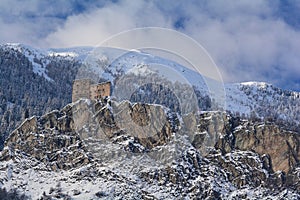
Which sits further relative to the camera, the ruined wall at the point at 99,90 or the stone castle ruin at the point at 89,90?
the stone castle ruin at the point at 89,90

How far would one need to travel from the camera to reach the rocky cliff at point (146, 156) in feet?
371

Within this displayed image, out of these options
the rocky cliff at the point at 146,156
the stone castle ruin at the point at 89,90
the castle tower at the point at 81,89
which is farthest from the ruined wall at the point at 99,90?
the rocky cliff at the point at 146,156

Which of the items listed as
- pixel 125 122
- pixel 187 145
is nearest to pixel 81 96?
pixel 125 122

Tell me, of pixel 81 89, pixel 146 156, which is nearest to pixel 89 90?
pixel 81 89

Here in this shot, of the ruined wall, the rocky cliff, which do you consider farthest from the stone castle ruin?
the rocky cliff

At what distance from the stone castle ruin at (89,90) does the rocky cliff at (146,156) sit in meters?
13.5

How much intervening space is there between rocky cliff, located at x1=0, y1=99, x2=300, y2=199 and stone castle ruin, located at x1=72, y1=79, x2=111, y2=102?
13.5m

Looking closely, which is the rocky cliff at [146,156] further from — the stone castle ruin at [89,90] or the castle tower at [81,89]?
the castle tower at [81,89]

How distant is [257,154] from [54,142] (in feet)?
139

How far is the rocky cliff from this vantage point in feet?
371

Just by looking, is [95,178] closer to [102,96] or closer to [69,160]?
[69,160]

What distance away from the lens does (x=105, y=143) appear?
405ft

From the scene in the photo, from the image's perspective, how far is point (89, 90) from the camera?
150 m

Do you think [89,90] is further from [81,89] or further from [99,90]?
[99,90]
